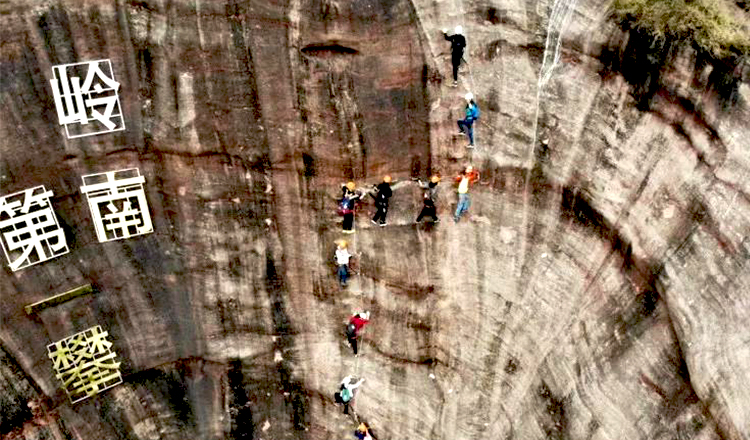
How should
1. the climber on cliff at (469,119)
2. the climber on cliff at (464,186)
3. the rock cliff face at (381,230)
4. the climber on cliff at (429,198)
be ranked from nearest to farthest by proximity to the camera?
the rock cliff face at (381,230)
the climber on cliff at (469,119)
the climber on cliff at (464,186)
the climber on cliff at (429,198)

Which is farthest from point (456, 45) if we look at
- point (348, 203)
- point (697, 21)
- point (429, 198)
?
point (697, 21)

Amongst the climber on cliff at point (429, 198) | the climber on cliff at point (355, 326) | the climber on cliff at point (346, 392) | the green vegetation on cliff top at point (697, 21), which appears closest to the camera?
the green vegetation on cliff top at point (697, 21)

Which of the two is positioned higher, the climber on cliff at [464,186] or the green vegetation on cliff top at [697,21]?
the green vegetation on cliff top at [697,21]

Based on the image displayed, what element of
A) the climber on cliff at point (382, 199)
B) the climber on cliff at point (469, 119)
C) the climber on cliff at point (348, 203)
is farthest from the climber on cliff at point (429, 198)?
the climber on cliff at point (348, 203)

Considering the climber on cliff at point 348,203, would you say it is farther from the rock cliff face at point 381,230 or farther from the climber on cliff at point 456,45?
the climber on cliff at point 456,45

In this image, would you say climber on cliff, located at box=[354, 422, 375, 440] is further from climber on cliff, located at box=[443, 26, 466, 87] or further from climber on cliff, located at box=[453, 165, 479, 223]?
climber on cliff, located at box=[443, 26, 466, 87]

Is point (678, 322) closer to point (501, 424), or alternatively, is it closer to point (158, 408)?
point (501, 424)
